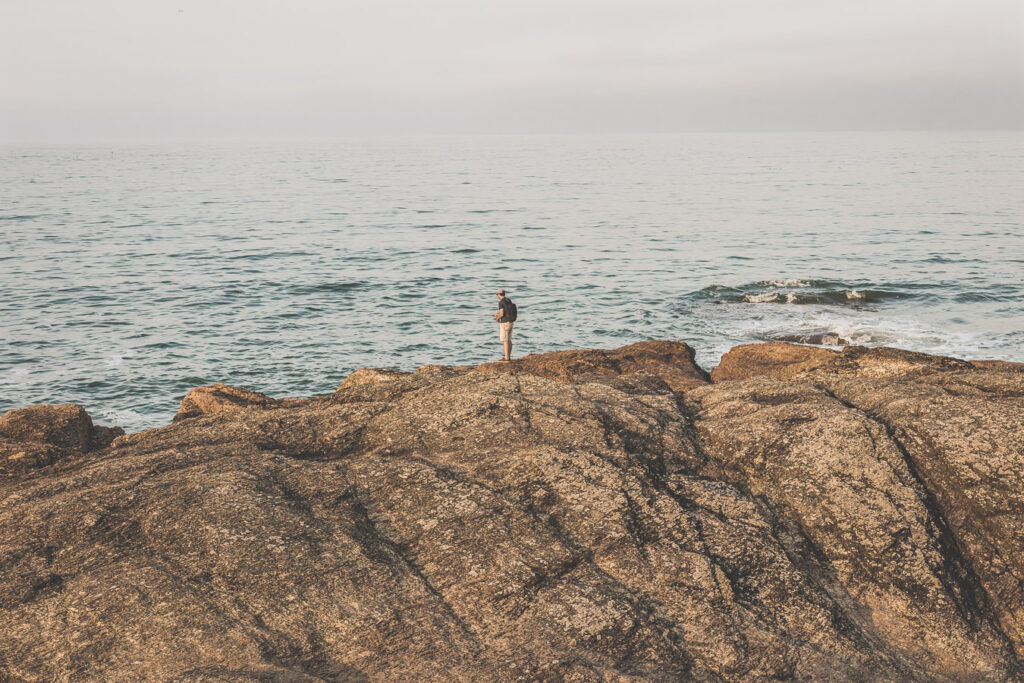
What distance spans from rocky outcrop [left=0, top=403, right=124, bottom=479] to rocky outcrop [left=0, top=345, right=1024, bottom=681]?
3.10 feet

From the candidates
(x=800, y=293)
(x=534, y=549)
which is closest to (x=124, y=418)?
(x=534, y=549)

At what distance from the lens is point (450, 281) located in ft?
159

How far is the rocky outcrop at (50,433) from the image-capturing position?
10875 millimetres

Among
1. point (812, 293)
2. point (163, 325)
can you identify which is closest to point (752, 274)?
point (812, 293)

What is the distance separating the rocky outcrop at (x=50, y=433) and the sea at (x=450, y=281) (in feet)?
46.3

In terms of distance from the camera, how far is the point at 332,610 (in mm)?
7070

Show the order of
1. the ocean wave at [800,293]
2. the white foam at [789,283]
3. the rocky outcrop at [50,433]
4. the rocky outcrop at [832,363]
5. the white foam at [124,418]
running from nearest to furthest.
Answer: the rocky outcrop at [50,433], the rocky outcrop at [832,363], the white foam at [124,418], the ocean wave at [800,293], the white foam at [789,283]

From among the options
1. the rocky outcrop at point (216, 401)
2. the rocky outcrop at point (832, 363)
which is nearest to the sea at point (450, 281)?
the rocky outcrop at point (832, 363)

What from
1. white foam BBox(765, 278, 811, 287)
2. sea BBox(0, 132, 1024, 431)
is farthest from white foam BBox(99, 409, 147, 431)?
white foam BBox(765, 278, 811, 287)

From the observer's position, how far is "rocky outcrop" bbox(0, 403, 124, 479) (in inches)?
428

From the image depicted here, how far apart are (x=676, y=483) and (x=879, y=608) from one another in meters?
2.47

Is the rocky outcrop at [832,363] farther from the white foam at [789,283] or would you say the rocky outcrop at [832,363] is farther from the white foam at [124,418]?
the white foam at [789,283]

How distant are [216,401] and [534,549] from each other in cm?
1086

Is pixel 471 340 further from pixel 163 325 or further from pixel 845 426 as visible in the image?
pixel 845 426
